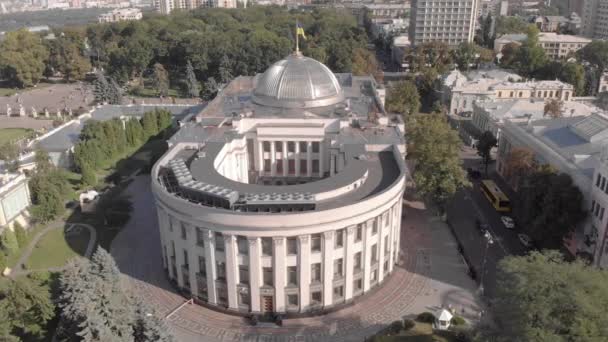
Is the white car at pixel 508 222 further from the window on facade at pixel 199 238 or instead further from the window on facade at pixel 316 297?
the window on facade at pixel 199 238

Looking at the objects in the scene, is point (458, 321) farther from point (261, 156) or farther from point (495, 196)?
point (261, 156)

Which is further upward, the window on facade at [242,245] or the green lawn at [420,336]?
the window on facade at [242,245]

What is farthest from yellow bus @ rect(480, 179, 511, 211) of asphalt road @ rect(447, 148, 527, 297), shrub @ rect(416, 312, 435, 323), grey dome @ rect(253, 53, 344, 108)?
shrub @ rect(416, 312, 435, 323)

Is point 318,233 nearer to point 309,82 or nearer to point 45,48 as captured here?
point 309,82

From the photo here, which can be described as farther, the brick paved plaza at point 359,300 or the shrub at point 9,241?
the shrub at point 9,241

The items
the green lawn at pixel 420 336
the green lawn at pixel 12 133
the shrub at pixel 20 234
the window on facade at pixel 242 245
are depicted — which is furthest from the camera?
the green lawn at pixel 12 133

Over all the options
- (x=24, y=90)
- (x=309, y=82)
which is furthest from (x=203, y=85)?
(x=309, y=82)

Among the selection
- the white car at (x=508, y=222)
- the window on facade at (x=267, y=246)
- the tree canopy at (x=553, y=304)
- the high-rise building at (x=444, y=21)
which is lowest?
the white car at (x=508, y=222)

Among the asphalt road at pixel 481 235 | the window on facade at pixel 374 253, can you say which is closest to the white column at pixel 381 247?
the window on facade at pixel 374 253
